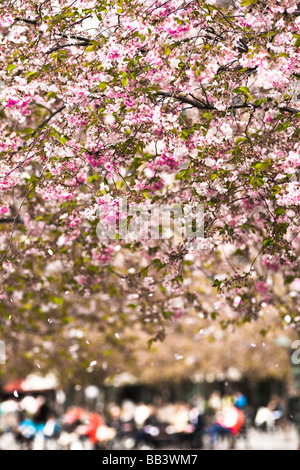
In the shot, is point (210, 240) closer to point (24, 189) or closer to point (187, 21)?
point (187, 21)

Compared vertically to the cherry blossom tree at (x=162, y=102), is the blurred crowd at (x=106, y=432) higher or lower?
higher

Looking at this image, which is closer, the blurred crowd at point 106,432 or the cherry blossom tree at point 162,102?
the cherry blossom tree at point 162,102

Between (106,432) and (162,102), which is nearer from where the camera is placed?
(162,102)

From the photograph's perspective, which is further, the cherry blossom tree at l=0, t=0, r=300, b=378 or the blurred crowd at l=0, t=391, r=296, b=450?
the blurred crowd at l=0, t=391, r=296, b=450

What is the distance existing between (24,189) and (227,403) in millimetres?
25040

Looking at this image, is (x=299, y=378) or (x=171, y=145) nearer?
(x=171, y=145)

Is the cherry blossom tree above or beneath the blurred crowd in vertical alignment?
beneath

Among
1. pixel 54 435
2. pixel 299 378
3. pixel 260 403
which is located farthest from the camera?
pixel 260 403

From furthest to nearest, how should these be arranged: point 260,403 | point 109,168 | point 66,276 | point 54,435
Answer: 1. point 260,403
2. point 54,435
3. point 66,276
4. point 109,168

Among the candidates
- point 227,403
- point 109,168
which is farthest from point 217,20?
point 227,403

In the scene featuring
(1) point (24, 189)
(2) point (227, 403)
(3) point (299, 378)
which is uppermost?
(3) point (299, 378)

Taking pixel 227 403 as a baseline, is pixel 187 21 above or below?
below

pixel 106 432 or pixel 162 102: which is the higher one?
pixel 106 432

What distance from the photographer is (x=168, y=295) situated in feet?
39.3
